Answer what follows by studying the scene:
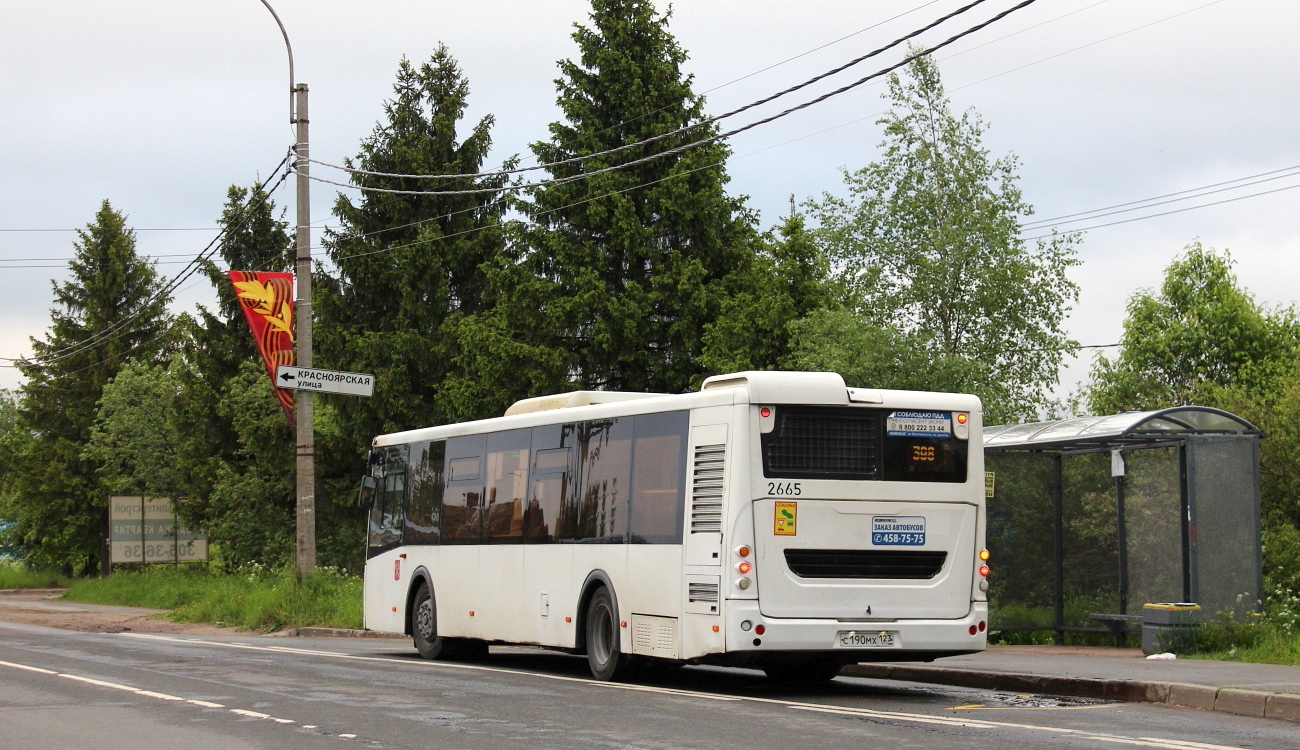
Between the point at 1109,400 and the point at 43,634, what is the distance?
37222 mm

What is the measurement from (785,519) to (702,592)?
3.32 ft

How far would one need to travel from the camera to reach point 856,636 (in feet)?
44.5

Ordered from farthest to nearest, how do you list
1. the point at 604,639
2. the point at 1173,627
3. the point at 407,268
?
the point at 407,268, the point at 1173,627, the point at 604,639

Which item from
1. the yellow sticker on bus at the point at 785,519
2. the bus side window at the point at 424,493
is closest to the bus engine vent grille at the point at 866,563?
the yellow sticker on bus at the point at 785,519

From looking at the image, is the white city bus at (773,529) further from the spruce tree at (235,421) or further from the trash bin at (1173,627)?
the spruce tree at (235,421)

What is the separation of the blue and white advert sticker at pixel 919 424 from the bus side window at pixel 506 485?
4937mm

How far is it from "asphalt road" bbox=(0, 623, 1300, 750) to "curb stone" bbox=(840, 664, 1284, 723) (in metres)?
0.29

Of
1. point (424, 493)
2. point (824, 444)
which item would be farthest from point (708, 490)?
point (424, 493)

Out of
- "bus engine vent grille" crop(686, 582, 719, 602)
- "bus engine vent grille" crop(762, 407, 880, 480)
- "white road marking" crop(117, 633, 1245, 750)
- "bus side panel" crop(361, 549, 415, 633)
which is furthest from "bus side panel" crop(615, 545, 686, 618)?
"bus side panel" crop(361, 549, 415, 633)

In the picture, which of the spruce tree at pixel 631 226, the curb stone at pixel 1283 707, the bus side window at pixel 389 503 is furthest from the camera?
the spruce tree at pixel 631 226

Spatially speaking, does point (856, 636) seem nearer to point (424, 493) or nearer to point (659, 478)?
point (659, 478)

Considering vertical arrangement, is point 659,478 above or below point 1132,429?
below

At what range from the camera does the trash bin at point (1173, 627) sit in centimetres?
1697

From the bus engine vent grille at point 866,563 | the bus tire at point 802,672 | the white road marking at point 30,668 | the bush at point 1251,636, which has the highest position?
the bus engine vent grille at point 866,563
